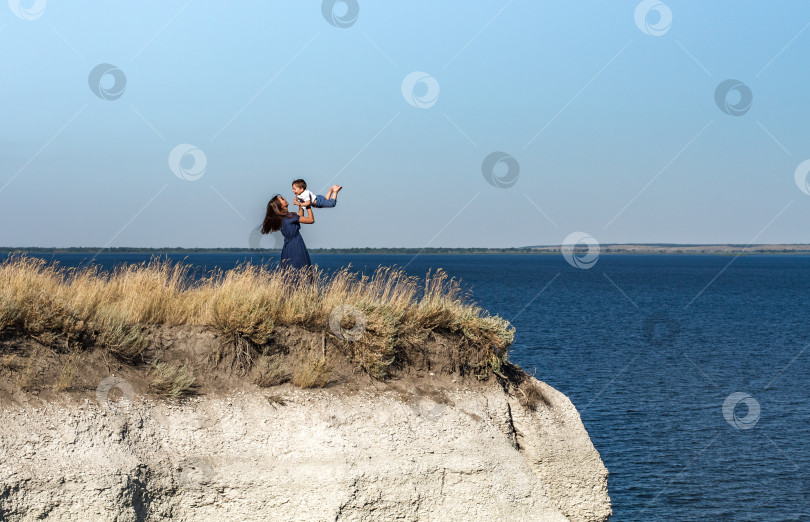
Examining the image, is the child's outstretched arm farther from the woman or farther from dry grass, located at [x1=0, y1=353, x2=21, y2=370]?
dry grass, located at [x1=0, y1=353, x2=21, y2=370]

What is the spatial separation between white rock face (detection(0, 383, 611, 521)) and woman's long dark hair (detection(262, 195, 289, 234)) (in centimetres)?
347

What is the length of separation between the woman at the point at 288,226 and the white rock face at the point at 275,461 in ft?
10.2

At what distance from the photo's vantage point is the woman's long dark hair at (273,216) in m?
13.6

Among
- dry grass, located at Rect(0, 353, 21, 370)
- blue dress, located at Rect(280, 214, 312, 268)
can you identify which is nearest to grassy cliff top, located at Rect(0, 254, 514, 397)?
dry grass, located at Rect(0, 353, 21, 370)

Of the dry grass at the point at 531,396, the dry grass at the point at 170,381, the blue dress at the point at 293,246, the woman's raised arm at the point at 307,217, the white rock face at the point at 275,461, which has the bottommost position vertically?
the white rock face at the point at 275,461

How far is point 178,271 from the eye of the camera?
544 inches

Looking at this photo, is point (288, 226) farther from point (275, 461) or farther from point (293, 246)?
point (275, 461)

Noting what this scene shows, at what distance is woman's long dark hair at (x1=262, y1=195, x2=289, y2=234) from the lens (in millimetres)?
13617

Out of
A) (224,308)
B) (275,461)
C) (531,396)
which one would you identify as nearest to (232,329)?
(224,308)

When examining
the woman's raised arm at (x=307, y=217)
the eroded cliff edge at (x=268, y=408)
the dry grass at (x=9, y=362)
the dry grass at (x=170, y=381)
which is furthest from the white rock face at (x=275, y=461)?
the woman's raised arm at (x=307, y=217)

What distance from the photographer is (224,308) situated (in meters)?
11.9

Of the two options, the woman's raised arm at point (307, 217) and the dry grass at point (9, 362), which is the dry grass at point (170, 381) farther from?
the woman's raised arm at point (307, 217)

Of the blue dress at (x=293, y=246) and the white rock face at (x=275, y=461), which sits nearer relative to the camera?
the white rock face at (x=275, y=461)

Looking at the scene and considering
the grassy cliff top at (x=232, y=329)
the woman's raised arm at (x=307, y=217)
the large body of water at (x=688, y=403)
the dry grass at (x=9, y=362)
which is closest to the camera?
the dry grass at (x=9, y=362)
